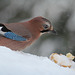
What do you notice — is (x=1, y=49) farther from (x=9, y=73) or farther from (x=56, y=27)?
(x=56, y=27)

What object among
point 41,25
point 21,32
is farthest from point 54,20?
point 21,32

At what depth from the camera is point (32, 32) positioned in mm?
2137

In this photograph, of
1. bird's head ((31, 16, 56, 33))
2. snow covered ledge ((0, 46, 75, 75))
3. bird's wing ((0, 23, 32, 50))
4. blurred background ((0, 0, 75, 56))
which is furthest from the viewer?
blurred background ((0, 0, 75, 56))

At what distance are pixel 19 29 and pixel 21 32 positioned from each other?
3cm

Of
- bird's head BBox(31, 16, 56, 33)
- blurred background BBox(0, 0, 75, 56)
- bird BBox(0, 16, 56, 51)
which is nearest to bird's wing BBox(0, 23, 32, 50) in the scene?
bird BBox(0, 16, 56, 51)

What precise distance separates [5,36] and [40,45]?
733 millimetres

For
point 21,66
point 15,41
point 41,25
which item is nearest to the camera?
point 21,66

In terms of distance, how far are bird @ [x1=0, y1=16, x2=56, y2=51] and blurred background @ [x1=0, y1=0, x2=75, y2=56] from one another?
411 mm

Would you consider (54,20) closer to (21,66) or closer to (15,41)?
(15,41)

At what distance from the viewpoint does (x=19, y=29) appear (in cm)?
202

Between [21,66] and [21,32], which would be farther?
[21,32]

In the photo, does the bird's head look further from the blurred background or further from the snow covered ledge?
the snow covered ledge

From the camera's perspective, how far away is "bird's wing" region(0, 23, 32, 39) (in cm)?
197

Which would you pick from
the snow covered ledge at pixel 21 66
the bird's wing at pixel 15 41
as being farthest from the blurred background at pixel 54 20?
the snow covered ledge at pixel 21 66
